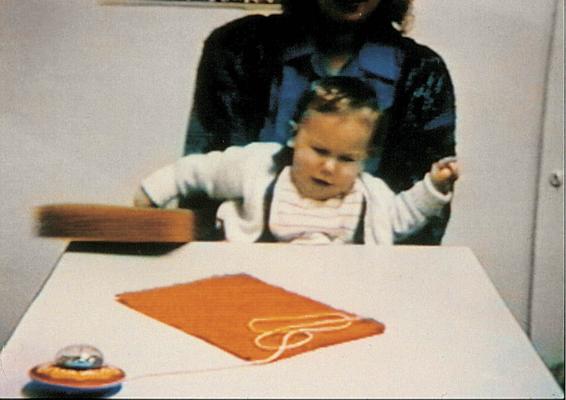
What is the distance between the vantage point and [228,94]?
1.59 meters

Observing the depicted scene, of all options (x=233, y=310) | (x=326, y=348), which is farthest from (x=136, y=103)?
(x=326, y=348)

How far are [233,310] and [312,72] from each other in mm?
557

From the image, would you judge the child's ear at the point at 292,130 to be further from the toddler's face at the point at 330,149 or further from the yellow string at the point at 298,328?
the yellow string at the point at 298,328

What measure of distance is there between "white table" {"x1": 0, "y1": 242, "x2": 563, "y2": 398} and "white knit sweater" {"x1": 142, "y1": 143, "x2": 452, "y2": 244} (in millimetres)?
130

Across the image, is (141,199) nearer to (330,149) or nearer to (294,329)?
(330,149)

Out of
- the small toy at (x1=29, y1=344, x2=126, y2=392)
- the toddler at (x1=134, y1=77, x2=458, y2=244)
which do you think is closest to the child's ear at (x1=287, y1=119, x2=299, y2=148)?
the toddler at (x1=134, y1=77, x2=458, y2=244)

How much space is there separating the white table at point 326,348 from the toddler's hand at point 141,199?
0.17 meters

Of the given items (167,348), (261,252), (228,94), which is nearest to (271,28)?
(228,94)

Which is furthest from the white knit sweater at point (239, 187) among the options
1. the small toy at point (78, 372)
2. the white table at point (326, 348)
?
the small toy at point (78, 372)

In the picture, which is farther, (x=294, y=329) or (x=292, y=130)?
(x=292, y=130)

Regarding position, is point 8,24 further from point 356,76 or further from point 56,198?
point 356,76

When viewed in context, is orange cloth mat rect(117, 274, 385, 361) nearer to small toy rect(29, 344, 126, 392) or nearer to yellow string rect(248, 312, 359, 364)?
yellow string rect(248, 312, 359, 364)

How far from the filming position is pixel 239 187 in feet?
5.31

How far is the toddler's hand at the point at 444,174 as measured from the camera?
1.63 meters
